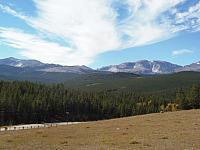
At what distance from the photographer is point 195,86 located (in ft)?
494

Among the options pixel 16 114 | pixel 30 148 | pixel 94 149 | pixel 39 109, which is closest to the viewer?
pixel 94 149

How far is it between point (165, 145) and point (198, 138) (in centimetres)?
618

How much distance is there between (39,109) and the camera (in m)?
176

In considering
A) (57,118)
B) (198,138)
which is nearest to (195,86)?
(57,118)

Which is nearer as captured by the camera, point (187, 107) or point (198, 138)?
point (198, 138)

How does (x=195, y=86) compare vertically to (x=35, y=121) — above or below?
above

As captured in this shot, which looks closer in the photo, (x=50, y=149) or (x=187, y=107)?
(x=50, y=149)

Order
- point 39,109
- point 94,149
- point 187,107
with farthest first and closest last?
1. point 39,109
2. point 187,107
3. point 94,149

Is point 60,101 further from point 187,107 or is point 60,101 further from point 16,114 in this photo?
point 187,107

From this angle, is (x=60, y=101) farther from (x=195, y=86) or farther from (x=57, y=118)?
(x=195, y=86)

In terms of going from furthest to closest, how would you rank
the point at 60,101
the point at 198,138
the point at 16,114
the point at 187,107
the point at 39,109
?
the point at 60,101, the point at 39,109, the point at 16,114, the point at 187,107, the point at 198,138

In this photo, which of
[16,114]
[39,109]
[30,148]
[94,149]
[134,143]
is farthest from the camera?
[39,109]

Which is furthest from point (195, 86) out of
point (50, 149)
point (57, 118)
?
point (50, 149)

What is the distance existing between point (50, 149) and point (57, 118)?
517 feet
